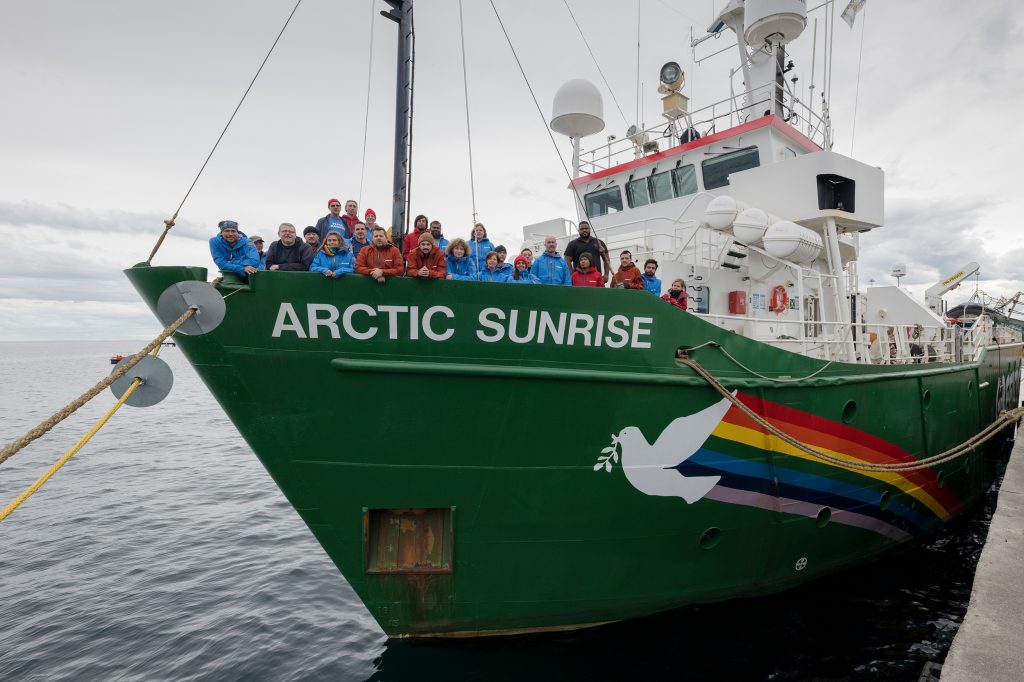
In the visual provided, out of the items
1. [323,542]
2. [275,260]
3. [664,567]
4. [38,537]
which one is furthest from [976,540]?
[38,537]

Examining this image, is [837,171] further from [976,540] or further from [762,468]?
[976,540]

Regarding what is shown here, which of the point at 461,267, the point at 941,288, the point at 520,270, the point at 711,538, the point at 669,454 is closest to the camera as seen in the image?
the point at 669,454

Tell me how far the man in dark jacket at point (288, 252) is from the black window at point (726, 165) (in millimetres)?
7189

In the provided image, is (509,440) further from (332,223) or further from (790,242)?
(790,242)

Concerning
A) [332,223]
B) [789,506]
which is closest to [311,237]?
[332,223]

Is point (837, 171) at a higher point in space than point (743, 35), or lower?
lower

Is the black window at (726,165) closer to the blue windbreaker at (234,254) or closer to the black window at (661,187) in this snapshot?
the black window at (661,187)

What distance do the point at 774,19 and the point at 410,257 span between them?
395 inches

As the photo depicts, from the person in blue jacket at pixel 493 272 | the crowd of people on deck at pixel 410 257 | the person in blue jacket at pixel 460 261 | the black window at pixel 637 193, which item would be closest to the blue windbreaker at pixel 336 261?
the crowd of people on deck at pixel 410 257

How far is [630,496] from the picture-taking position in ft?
15.1

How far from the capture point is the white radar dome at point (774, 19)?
1008cm

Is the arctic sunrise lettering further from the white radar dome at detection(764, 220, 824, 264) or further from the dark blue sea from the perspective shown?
the white radar dome at detection(764, 220, 824, 264)

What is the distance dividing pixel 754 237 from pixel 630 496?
4183mm

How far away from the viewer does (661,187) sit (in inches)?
386
